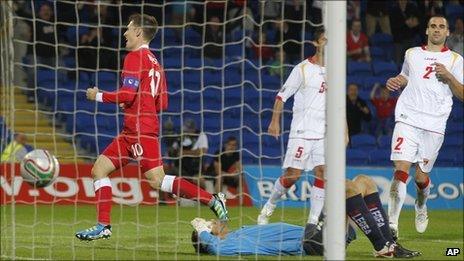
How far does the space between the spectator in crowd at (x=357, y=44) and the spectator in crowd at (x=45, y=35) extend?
5.23 meters

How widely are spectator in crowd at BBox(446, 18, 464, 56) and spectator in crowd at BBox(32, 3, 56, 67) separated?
21.1 feet

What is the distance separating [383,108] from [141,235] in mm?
9701

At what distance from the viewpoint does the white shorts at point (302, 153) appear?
12664 millimetres

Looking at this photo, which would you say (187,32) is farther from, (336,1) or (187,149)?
(336,1)

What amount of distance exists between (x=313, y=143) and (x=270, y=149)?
709 cm

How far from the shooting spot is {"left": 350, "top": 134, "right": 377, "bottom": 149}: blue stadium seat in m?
20.7

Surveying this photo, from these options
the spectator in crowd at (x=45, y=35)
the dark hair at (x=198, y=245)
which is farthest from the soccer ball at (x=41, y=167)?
the spectator in crowd at (x=45, y=35)

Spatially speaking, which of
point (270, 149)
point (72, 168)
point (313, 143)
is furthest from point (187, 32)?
point (313, 143)

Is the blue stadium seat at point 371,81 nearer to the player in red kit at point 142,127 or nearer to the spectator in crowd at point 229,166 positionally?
the spectator in crowd at point 229,166

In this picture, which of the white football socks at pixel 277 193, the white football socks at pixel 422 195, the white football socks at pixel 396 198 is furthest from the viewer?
the white football socks at pixel 277 193

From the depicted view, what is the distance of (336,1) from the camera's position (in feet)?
27.0

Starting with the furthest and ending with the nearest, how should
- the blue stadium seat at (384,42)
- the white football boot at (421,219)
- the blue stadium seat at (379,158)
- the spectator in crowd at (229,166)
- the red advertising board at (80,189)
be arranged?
1. the blue stadium seat at (384,42)
2. the blue stadium seat at (379,158)
3. the spectator in crowd at (229,166)
4. the red advertising board at (80,189)
5. the white football boot at (421,219)

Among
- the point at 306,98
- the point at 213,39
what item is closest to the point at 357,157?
the point at 213,39

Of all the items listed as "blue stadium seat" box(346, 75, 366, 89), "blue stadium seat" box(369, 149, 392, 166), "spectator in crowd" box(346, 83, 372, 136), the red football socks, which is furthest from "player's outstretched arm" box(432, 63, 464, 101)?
"blue stadium seat" box(346, 75, 366, 89)
